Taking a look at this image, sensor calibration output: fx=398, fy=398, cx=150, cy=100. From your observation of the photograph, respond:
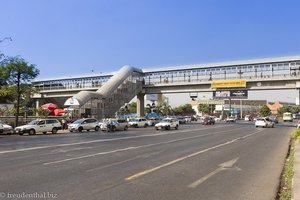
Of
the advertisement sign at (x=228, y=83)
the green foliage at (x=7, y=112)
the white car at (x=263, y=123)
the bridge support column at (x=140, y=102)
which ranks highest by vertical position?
the advertisement sign at (x=228, y=83)

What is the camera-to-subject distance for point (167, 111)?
147 m

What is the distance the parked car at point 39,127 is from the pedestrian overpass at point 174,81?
1604cm

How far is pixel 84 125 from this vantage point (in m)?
45.6

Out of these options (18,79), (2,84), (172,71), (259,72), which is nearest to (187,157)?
(18,79)

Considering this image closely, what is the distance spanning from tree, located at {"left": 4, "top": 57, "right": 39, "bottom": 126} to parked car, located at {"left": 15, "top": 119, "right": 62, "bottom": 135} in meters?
5.50

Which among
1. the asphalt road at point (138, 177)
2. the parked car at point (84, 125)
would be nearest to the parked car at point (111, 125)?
the parked car at point (84, 125)

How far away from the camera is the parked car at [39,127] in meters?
38.1

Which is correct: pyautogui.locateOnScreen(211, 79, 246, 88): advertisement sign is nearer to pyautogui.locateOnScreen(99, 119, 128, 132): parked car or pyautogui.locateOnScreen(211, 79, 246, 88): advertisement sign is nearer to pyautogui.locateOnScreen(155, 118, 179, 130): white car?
pyautogui.locateOnScreen(155, 118, 179, 130): white car

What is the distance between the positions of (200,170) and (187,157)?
12.4 feet

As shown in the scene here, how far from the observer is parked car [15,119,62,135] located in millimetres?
38122

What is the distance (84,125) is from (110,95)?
21768 millimetres

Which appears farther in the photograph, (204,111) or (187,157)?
(204,111)

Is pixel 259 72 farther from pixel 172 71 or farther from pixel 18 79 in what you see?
pixel 18 79

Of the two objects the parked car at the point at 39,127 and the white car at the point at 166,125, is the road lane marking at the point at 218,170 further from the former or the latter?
the white car at the point at 166,125
